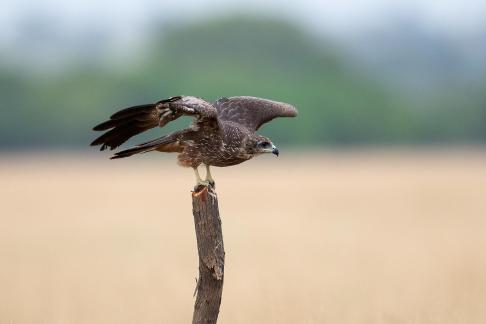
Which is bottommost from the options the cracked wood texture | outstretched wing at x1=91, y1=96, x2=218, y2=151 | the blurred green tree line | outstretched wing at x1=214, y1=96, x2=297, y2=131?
the cracked wood texture

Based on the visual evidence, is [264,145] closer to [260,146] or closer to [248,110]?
[260,146]

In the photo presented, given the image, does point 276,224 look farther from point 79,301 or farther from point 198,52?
point 198,52

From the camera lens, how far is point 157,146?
273 inches

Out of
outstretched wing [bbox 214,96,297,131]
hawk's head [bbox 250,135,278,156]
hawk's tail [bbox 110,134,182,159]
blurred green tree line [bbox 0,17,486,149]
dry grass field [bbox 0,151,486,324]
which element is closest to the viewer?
hawk's tail [bbox 110,134,182,159]

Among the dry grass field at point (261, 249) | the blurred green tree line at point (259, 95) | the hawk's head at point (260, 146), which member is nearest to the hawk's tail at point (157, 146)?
the hawk's head at point (260, 146)

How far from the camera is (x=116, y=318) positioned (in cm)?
830

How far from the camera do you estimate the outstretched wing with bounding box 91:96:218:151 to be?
6.57m

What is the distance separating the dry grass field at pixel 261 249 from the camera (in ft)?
27.9

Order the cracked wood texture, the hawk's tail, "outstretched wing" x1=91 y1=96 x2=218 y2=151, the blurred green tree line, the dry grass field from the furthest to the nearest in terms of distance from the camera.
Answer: the blurred green tree line
the dry grass field
"outstretched wing" x1=91 y1=96 x2=218 y2=151
the hawk's tail
the cracked wood texture

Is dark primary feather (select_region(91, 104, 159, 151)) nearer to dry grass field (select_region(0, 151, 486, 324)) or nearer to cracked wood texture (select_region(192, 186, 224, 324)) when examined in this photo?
cracked wood texture (select_region(192, 186, 224, 324))

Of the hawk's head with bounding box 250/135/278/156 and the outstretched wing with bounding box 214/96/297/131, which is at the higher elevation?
the outstretched wing with bounding box 214/96/297/131

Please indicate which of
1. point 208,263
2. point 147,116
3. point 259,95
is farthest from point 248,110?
point 259,95

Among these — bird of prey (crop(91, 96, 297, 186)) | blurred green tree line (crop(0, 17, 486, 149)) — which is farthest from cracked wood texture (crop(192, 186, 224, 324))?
blurred green tree line (crop(0, 17, 486, 149))

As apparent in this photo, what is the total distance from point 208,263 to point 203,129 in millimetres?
1711
